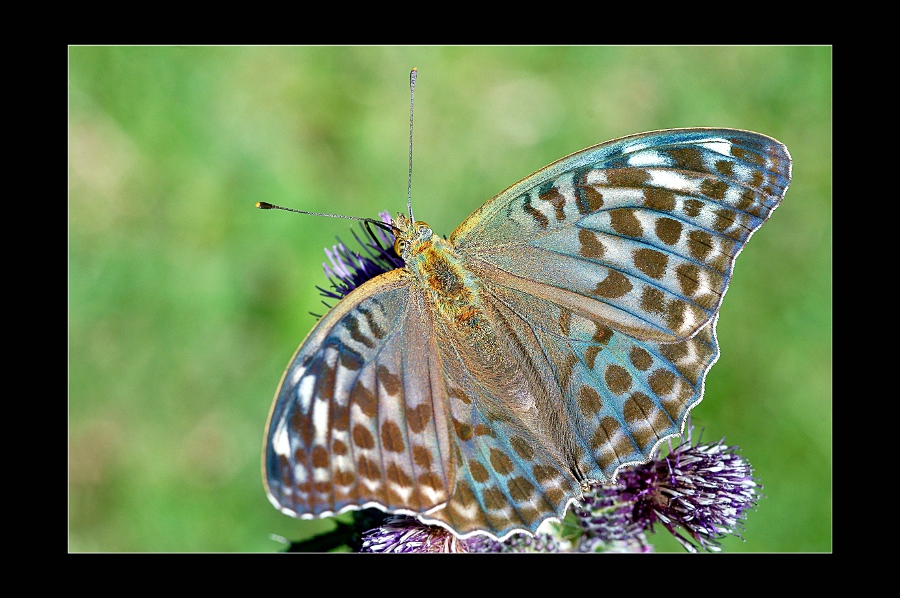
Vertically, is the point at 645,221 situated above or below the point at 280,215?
below

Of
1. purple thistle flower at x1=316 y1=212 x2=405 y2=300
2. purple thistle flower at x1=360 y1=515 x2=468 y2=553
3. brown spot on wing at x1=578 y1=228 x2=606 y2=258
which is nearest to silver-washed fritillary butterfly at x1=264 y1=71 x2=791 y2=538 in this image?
brown spot on wing at x1=578 y1=228 x2=606 y2=258

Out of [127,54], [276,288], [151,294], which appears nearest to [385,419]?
[276,288]

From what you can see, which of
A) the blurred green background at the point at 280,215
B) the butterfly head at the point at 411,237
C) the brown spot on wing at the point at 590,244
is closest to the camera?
the brown spot on wing at the point at 590,244

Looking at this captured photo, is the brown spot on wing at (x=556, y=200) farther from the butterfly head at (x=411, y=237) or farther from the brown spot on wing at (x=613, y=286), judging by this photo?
the butterfly head at (x=411, y=237)

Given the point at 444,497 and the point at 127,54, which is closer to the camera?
the point at 444,497

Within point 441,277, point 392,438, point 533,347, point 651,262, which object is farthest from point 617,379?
point 392,438

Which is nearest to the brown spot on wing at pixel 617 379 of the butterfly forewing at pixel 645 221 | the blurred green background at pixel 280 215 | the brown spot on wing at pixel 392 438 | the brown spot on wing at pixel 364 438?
the butterfly forewing at pixel 645 221

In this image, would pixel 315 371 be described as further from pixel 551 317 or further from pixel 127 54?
pixel 127 54

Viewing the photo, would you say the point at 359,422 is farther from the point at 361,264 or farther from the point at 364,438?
the point at 361,264
